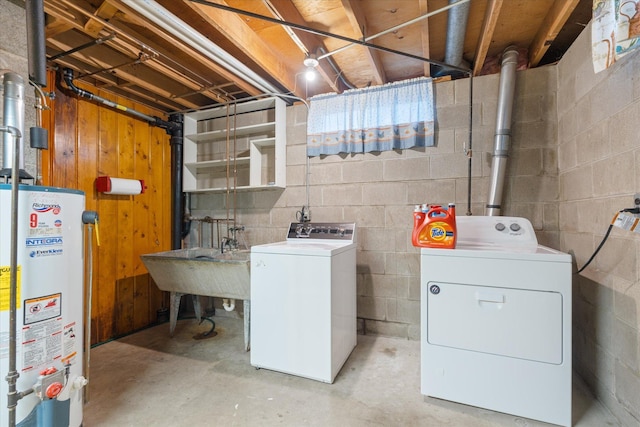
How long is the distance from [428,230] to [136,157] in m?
2.85

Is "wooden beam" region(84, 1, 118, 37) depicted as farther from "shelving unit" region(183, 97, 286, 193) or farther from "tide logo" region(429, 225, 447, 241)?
"tide logo" region(429, 225, 447, 241)

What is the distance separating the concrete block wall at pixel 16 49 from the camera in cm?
148

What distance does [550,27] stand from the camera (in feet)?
5.89

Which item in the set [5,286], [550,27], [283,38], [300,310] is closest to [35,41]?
[5,286]

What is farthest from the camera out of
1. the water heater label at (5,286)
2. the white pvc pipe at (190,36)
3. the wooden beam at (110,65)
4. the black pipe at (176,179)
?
the black pipe at (176,179)

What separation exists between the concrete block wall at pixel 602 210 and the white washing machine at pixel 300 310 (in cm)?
154

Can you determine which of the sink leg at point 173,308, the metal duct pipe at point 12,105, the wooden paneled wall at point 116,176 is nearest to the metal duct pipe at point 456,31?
the metal duct pipe at point 12,105

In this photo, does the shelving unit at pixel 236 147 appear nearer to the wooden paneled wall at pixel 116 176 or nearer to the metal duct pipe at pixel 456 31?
the wooden paneled wall at pixel 116 176

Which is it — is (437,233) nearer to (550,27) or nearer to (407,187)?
(407,187)

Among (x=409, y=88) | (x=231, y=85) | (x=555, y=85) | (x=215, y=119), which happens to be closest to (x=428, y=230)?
(x=409, y=88)

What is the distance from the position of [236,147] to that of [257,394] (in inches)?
93.8

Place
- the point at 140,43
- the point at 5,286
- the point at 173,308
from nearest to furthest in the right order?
the point at 5,286, the point at 140,43, the point at 173,308

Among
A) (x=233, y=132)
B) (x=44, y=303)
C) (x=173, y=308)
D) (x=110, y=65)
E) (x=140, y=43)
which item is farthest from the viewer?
(x=233, y=132)

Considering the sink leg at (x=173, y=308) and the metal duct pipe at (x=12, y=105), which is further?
the sink leg at (x=173, y=308)
